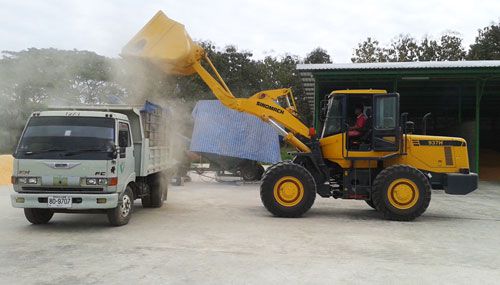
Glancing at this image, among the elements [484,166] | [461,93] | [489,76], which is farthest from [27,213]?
[484,166]

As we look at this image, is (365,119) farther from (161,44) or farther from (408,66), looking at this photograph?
(408,66)

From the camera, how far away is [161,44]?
34.5 feet

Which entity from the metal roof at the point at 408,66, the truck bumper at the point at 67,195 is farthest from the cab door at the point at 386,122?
the metal roof at the point at 408,66

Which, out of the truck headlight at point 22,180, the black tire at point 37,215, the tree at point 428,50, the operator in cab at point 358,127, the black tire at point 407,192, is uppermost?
the tree at point 428,50

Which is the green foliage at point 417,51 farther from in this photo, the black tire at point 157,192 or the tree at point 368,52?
the black tire at point 157,192

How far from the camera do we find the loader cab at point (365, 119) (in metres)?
10.1

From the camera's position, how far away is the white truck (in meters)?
7.85

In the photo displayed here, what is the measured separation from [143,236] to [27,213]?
2.39 m

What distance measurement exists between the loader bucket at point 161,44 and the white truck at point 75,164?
5.69 ft

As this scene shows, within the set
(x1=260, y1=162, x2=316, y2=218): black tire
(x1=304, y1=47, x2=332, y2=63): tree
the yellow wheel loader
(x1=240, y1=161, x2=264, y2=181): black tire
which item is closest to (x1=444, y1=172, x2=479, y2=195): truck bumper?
the yellow wheel loader

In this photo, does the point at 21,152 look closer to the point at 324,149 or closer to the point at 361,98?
the point at 324,149

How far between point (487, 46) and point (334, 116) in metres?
36.1

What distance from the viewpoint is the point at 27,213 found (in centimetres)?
863

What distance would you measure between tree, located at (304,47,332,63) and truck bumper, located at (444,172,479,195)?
3928 centimetres
